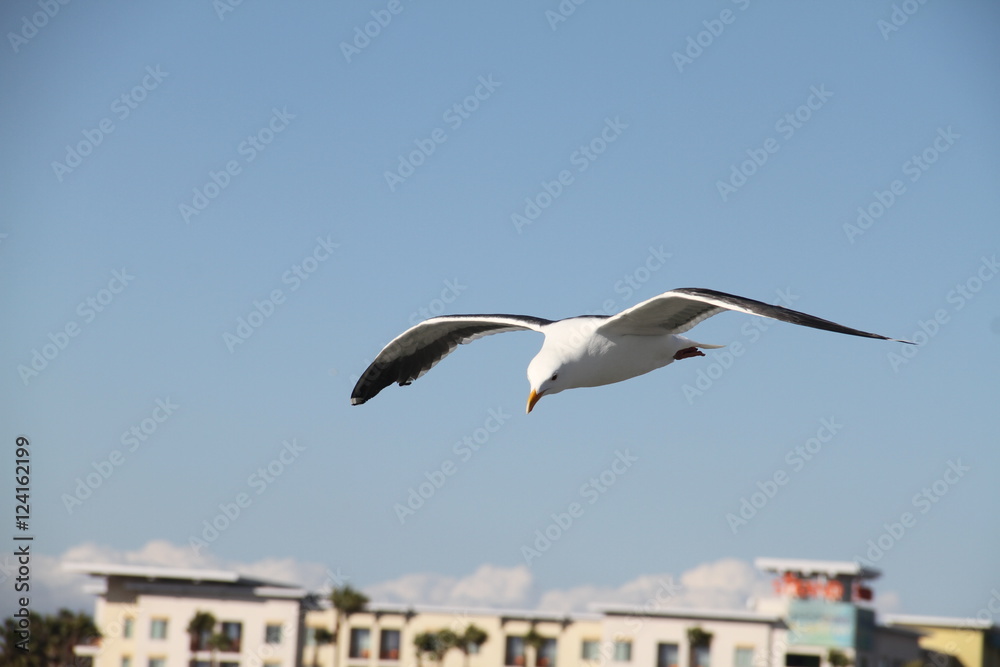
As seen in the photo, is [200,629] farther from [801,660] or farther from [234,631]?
[801,660]

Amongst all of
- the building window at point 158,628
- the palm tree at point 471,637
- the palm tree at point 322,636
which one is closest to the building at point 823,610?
the palm tree at point 471,637

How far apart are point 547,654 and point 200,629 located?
18.2 metres

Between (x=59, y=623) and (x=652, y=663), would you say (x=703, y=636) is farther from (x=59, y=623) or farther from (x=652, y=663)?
(x=59, y=623)

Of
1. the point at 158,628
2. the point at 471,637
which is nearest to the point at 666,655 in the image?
the point at 471,637

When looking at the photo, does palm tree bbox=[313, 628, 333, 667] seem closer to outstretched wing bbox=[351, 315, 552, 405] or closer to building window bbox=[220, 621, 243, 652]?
building window bbox=[220, 621, 243, 652]

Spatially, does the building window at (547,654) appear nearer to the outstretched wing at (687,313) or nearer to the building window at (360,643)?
the building window at (360,643)

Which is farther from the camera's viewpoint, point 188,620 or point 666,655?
point 188,620

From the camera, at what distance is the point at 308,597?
232ft

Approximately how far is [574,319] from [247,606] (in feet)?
191

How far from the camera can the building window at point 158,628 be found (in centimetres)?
7050

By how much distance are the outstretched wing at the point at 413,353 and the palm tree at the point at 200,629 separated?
2082 inches

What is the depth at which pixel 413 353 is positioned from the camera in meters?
19.5

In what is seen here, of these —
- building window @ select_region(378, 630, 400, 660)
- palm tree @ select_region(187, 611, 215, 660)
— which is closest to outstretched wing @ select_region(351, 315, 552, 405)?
palm tree @ select_region(187, 611, 215, 660)

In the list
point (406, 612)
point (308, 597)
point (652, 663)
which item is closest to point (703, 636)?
point (652, 663)
